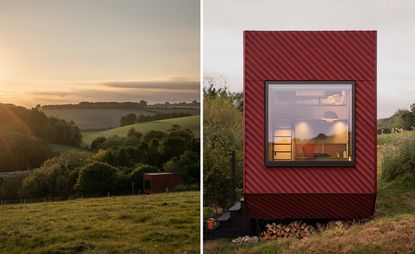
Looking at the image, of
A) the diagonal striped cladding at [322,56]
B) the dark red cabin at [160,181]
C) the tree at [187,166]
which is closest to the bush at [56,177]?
the dark red cabin at [160,181]

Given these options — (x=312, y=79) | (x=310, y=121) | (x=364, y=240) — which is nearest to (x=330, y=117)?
(x=310, y=121)

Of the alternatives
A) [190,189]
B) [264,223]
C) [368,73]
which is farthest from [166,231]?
[368,73]

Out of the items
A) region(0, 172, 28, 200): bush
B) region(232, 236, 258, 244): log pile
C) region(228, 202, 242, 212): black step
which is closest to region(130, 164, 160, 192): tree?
region(228, 202, 242, 212): black step

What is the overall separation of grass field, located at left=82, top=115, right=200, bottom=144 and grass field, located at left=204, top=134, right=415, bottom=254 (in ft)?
5.49

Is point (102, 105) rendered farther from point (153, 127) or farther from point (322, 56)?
point (322, 56)

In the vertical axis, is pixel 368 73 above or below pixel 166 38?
below

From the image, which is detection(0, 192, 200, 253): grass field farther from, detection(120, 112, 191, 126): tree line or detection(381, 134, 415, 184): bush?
detection(381, 134, 415, 184): bush

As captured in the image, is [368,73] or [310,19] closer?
[368,73]

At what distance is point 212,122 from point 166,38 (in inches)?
59.0

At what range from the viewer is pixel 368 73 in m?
6.87

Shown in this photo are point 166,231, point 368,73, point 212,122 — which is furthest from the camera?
point 212,122

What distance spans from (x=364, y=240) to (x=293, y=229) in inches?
32.8

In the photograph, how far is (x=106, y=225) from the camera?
7.96 metres

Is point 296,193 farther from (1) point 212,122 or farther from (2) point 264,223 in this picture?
(1) point 212,122
